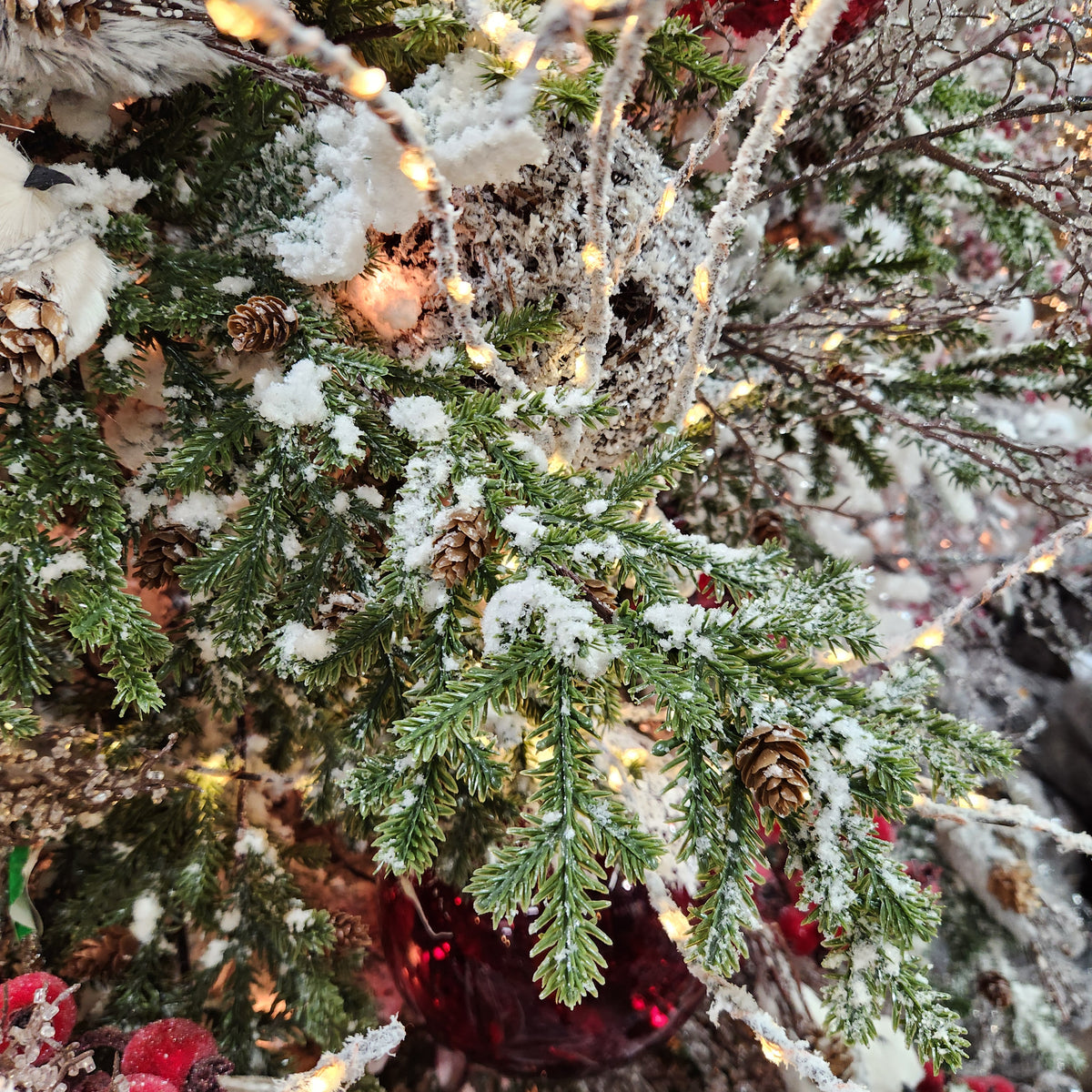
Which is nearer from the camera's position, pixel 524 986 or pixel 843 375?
pixel 524 986

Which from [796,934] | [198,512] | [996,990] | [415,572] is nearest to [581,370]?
[415,572]

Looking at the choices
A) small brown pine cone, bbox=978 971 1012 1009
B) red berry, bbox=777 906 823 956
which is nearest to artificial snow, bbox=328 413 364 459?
red berry, bbox=777 906 823 956

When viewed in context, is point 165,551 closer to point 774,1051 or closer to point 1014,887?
point 774,1051

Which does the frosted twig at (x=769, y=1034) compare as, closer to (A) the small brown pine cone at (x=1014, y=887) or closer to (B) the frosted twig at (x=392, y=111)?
(B) the frosted twig at (x=392, y=111)

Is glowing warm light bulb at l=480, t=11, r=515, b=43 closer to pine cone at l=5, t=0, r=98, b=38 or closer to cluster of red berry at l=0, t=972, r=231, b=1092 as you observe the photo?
pine cone at l=5, t=0, r=98, b=38

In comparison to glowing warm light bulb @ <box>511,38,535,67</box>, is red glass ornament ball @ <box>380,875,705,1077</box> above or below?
below

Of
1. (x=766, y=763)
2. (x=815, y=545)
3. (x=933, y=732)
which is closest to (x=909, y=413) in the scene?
(x=815, y=545)
